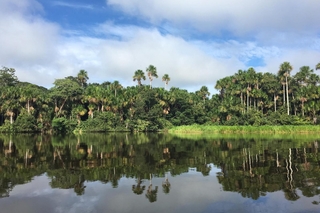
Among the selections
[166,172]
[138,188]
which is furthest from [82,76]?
[138,188]

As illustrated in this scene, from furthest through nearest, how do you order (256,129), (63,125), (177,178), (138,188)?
(63,125), (256,129), (177,178), (138,188)

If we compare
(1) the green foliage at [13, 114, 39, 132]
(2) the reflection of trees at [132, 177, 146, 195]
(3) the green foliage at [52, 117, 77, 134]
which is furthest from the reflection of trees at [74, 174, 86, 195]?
(1) the green foliage at [13, 114, 39, 132]

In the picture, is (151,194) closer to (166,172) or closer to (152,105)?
(166,172)

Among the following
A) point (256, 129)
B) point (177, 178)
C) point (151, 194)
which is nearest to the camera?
point (151, 194)

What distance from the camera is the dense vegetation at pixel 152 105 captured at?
2338 inches

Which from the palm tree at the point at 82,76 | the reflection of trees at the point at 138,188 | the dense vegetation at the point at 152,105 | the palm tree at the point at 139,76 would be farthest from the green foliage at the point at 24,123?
the reflection of trees at the point at 138,188

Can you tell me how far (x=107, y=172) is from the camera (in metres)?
14.6

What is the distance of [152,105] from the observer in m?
70.5

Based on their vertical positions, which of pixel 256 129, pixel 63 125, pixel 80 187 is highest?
pixel 63 125

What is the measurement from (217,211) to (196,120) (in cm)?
6439

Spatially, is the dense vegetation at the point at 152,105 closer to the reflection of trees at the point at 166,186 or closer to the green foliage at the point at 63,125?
the green foliage at the point at 63,125

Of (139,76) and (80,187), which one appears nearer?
(80,187)

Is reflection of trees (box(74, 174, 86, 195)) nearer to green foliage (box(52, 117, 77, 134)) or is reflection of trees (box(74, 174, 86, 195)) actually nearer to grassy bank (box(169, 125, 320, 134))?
grassy bank (box(169, 125, 320, 134))

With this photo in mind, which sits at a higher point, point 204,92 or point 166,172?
point 204,92
